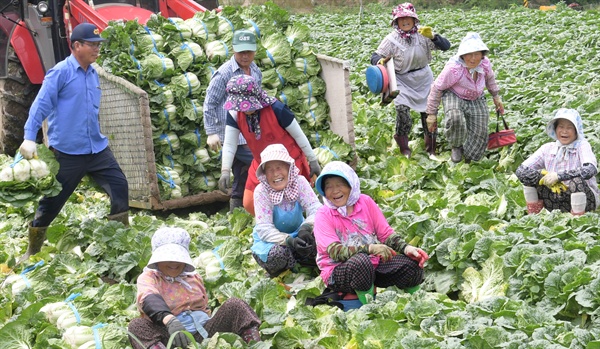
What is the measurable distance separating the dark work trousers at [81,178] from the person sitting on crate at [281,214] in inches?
57.9

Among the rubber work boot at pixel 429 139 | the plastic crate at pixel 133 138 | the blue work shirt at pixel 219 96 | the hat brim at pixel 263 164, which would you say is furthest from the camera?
the rubber work boot at pixel 429 139

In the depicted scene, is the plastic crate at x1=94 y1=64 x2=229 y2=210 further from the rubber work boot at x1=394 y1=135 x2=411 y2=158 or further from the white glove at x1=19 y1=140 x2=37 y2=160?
the rubber work boot at x1=394 y1=135 x2=411 y2=158

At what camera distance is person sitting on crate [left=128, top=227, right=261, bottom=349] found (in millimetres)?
4461

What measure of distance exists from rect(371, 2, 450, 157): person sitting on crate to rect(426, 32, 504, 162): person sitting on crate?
14.3 inches

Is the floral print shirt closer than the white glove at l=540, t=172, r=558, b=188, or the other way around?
the floral print shirt

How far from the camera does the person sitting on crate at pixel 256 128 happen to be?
6664 mm

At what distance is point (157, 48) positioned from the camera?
8.39m

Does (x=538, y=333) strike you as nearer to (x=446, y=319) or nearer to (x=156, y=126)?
(x=446, y=319)

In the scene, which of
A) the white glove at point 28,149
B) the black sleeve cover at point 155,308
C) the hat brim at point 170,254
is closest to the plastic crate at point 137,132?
the white glove at point 28,149

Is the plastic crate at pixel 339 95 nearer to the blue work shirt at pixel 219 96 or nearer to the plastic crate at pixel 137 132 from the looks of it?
the plastic crate at pixel 137 132

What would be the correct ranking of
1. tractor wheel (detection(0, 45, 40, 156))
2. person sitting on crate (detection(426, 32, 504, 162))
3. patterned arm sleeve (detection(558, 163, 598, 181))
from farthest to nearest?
tractor wheel (detection(0, 45, 40, 156)), person sitting on crate (detection(426, 32, 504, 162)), patterned arm sleeve (detection(558, 163, 598, 181))

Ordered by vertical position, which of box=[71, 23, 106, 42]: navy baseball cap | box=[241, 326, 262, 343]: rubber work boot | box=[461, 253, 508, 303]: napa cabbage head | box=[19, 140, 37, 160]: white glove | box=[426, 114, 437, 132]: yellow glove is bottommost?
box=[241, 326, 262, 343]: rubber work boot

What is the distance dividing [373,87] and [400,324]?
4.11 metres

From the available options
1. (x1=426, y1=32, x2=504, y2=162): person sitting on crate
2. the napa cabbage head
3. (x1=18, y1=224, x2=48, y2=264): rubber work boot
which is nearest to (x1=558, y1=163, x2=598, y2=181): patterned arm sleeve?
the napa cabbage head
